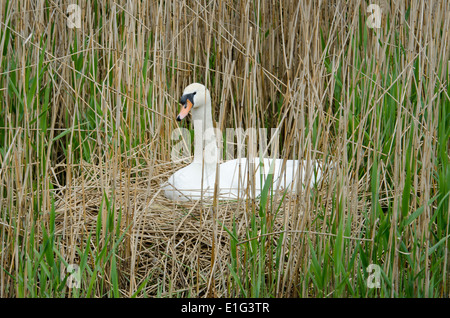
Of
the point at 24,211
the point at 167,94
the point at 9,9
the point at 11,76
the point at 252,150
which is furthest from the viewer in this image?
the point at 167,94

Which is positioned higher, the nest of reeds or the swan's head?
the swan's head

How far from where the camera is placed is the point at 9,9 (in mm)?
2906

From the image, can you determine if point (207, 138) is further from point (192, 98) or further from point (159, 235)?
point (159, 235)

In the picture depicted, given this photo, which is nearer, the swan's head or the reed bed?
the reed bed

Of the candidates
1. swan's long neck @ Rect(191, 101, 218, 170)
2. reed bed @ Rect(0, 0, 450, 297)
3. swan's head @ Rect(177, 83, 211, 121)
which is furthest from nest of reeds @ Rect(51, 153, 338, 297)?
swan's head @ Rect(177, 83, 211, 121)

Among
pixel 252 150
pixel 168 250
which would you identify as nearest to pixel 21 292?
pixel 168 250

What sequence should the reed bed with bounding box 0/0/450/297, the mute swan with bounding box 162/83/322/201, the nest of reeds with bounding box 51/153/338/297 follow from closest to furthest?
the reed bed with bounding box 0/0/450/297, the nest of reeds with bounding box 51/153/338/297, the mute swan with bounding box 162/83/322/201

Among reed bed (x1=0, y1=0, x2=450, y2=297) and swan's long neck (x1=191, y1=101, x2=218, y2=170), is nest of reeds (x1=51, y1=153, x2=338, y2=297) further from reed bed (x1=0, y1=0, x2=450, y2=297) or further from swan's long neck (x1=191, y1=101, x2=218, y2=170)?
swan's long neck (x1=191, y1=101, x2=218, y2=170)

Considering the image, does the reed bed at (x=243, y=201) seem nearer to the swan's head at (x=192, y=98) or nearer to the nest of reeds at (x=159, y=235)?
the nest of reeds at (x=159, y=235)

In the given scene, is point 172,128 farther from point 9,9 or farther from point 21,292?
point 21,292

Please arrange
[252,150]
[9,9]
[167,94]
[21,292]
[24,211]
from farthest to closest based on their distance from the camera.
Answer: [167,94], [9,9], [252,150], [24,211], [21,292]

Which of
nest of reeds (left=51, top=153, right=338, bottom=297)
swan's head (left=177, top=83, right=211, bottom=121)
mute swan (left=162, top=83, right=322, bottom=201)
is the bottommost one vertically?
nest of reeds (left=51, top=153, right=338, bottom=297)

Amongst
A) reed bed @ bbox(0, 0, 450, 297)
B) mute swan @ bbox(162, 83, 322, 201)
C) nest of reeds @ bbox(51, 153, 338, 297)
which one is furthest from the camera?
mute swan @ bbox(162, 83, 322, 201)
